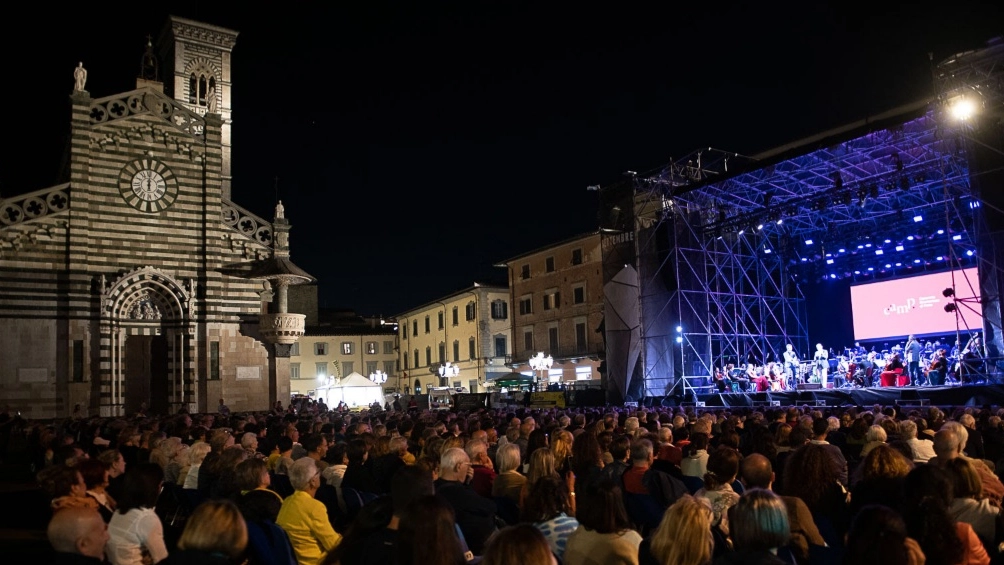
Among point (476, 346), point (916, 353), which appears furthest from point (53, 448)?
point (476, 346)

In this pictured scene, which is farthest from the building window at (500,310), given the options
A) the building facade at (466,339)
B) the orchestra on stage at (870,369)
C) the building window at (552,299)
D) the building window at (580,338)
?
the orchestra on stage at (870,369)

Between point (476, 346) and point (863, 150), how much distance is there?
3292cm

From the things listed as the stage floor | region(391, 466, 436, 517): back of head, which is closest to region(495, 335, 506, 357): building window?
the stage floor

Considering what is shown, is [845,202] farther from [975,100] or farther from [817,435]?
[817,435]

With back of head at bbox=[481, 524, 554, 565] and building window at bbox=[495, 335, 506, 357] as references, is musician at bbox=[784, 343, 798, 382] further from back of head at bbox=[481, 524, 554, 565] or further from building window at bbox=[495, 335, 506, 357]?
building window at bbox=[495, 335, 506, 357]

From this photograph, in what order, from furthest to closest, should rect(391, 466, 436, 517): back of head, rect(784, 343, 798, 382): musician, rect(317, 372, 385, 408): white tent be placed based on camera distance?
rect(317, 372, 385, 408): white tent → rect(784, 343, 798, 382): musician → rect(391, 466, 436, 517): back of head

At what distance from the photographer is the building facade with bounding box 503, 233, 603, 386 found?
1720 inches

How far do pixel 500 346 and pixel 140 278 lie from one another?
28.6 meters

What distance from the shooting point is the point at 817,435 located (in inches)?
339

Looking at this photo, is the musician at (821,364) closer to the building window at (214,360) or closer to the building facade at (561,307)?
the building facade at (561,307)

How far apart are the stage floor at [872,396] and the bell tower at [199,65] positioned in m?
27.9

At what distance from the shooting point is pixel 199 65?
43.2m

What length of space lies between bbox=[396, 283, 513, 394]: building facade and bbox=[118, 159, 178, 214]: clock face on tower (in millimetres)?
22215

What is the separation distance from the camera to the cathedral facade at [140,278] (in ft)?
83.4
